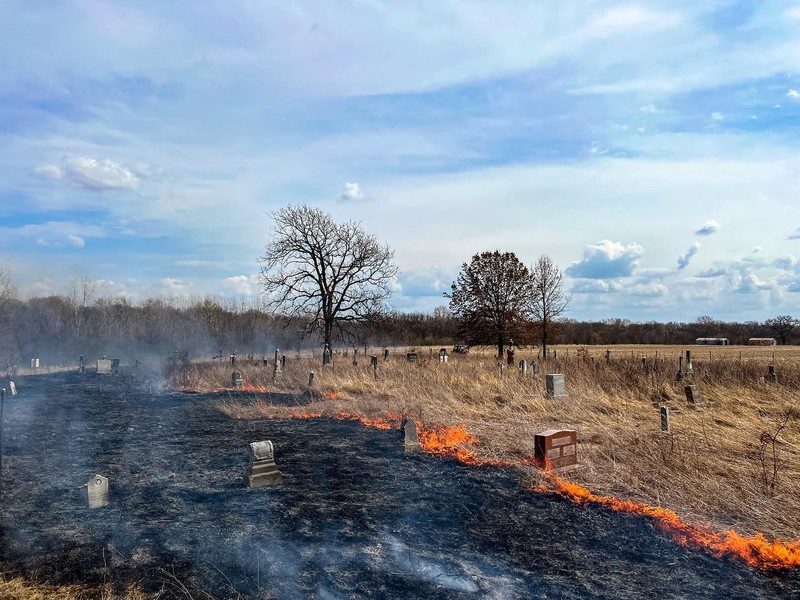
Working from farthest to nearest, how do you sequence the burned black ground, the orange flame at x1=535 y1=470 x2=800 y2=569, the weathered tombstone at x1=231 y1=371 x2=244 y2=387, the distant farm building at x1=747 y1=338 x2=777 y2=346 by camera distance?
the distant farm building at x1=747 y1=338 x2=777 y2=346
the weathered tombstone at x1=231 y1=371 x2=244 y2=387
the orange flame at x1=535 y1=470 x2=800 y2=569
the burned black ground

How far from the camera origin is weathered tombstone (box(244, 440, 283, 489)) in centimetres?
741

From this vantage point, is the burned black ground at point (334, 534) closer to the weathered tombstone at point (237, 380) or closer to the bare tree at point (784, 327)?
the weathered tombstone at point (237, 380)

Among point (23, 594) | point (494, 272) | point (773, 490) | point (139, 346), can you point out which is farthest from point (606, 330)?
point (23, 594)

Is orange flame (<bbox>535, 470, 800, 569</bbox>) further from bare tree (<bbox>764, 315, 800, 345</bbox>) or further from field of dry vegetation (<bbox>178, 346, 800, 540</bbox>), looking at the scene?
bare tree (<bbox>764, 315, 800, 345</bbox>)

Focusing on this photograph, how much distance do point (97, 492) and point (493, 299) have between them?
82.7 feet

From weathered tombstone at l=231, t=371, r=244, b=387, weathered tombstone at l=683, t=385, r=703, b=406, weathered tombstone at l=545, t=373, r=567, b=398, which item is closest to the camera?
weathered tombstone at l=683, t=385, r=703, b=406

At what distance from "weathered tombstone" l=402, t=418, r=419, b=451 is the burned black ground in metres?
0.17

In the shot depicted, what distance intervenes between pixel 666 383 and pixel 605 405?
2968 mm

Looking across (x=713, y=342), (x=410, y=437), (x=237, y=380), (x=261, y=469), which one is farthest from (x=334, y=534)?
(x=713, y=342)

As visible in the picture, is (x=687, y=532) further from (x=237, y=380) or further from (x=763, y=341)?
(x=763, y=341)

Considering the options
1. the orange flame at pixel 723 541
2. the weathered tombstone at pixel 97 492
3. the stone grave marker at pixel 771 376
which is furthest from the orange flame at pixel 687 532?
the stone grave marker at pixel 771 376

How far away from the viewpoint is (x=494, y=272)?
31.0m

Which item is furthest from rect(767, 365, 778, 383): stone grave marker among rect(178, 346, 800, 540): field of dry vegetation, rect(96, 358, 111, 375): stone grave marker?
rect(96, 358, 111, 375): stone grave marker

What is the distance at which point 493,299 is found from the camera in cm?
3028
